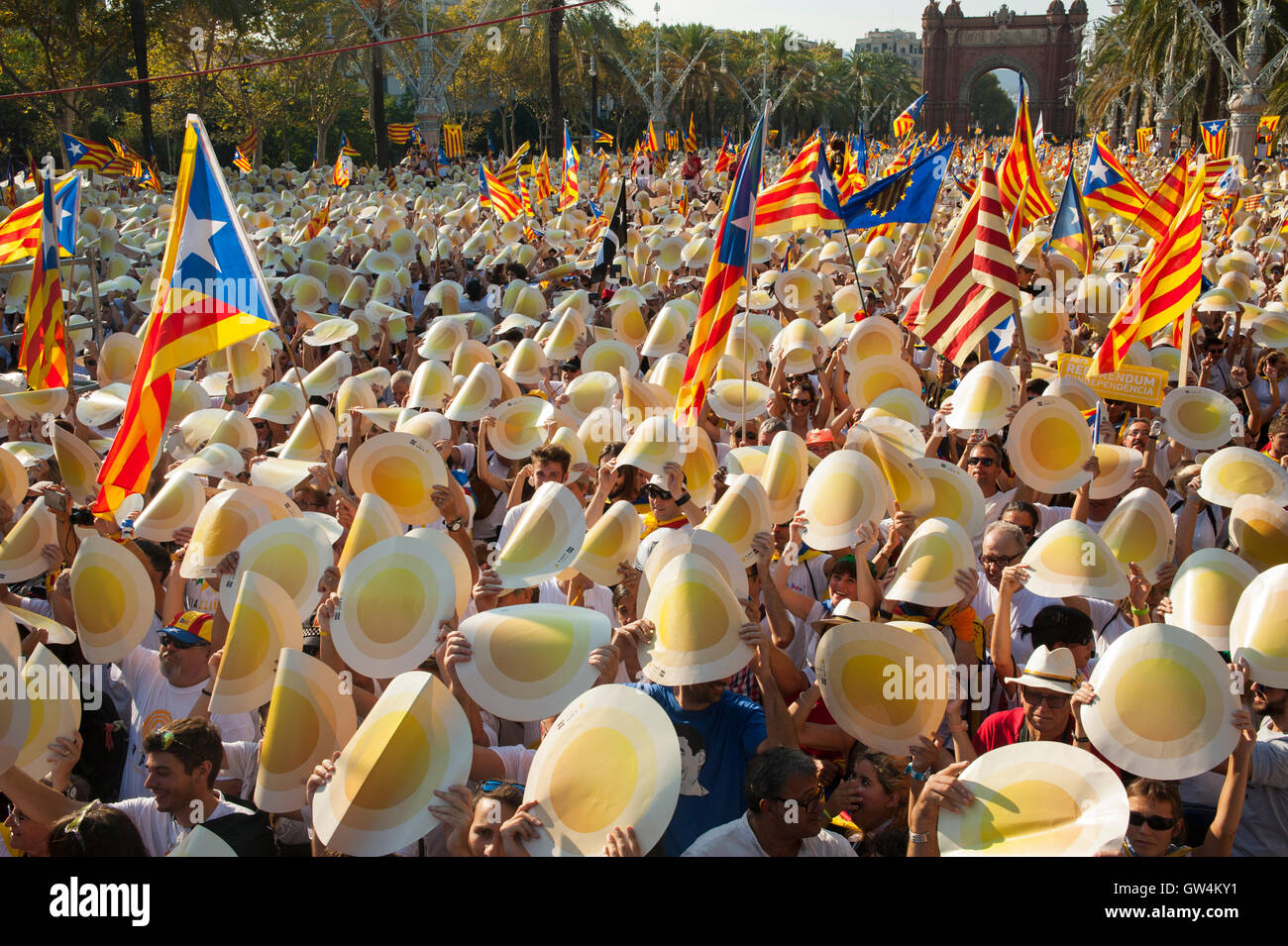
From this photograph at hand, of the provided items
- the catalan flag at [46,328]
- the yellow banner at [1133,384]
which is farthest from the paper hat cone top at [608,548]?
the catalan flag at [46,328]

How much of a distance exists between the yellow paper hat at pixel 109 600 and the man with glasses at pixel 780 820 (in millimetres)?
2422

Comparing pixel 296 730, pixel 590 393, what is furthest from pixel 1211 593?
pixel 590 393

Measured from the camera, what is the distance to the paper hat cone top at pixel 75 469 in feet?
19.3

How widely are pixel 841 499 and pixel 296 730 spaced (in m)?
2.39

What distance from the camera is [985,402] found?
5867 millimetres

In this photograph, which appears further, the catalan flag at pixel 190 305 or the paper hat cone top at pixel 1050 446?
the paper hat cone top at pixel 1050 446

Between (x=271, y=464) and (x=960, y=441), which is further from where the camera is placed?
(x=960, y=441)

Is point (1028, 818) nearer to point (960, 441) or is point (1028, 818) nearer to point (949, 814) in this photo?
point (949, 814)

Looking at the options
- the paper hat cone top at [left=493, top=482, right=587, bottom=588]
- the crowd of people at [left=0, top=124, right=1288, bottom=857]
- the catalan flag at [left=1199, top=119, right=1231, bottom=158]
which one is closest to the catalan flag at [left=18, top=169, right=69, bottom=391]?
the crowd of people at [left=0, top=124, right=1288, bottom=857]

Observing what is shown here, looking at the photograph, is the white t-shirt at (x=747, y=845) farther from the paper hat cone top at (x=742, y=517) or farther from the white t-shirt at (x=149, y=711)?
the white t-shirt at (x=149, y=711)

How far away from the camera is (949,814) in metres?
2.87

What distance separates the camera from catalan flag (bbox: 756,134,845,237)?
30.0 ft
